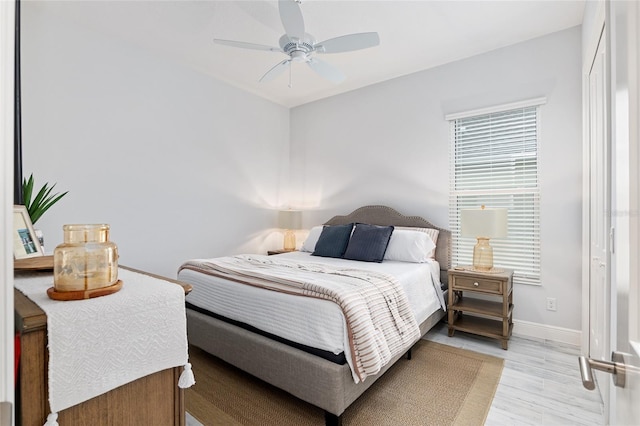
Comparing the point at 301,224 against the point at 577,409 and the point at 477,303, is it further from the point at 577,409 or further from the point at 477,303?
the point at 577,409

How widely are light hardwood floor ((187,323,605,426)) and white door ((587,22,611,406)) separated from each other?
0.16 metres

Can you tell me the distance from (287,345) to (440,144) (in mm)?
2739

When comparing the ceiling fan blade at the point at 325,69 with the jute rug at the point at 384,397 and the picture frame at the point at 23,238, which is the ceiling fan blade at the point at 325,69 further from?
the jute rug at the point at 384,397

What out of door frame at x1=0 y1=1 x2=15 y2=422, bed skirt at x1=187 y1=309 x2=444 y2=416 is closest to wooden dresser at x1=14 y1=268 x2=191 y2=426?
door frame at x1=0 y1=1 x2=15 y2=422

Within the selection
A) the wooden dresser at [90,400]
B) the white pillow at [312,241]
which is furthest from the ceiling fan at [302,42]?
the white pillow at [312,241]

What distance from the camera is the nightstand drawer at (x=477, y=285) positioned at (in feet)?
9.07

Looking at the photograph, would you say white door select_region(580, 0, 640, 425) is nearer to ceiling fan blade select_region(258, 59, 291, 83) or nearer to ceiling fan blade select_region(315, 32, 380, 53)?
ceiling fan blade select_region(315, 32, 380, 53)

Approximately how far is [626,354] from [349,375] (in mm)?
1375

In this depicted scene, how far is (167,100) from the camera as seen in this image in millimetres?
3527

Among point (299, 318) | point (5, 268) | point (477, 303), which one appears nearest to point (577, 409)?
point (477, 303)

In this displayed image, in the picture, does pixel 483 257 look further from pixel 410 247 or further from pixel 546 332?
pixel 546 332

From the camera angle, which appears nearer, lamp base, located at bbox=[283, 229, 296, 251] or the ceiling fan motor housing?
the ceiling fan motor housing

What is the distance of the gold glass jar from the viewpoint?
0.83m

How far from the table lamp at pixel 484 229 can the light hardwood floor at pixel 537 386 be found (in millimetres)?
708
